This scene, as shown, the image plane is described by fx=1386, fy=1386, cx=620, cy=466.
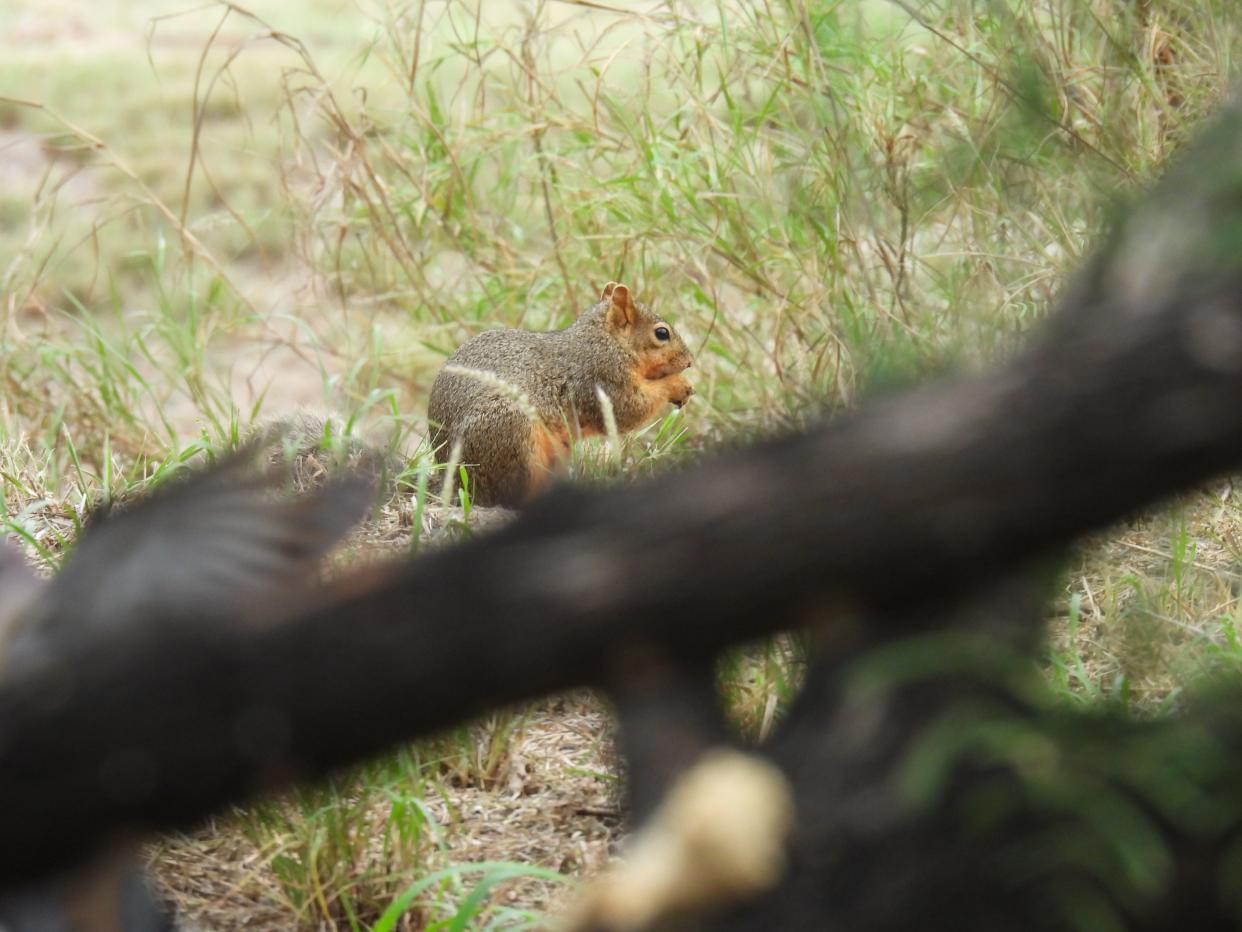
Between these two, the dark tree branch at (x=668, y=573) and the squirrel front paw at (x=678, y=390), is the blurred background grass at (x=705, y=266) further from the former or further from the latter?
the dark tree branch at (x=668, y=573)

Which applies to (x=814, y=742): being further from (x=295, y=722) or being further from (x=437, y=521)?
(x=437, y=521)

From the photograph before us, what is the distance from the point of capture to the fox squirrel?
141 inches

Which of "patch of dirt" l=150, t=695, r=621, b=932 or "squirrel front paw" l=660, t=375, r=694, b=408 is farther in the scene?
"squirrel front paw" l=660, t=375, r=694, b=408

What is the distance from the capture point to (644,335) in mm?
4168

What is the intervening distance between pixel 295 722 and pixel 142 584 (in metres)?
0.24

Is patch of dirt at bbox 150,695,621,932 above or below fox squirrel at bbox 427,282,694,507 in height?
below

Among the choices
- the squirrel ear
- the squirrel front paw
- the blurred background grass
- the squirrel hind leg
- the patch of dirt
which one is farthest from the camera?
the squirrel front paw

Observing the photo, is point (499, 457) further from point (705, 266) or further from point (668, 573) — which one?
point (668, 573)

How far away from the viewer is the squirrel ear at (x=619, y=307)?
402cm

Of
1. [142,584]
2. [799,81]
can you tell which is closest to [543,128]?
[799,81]

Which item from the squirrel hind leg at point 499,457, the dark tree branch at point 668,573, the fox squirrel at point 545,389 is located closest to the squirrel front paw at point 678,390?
the fox squirrel at point 545,389

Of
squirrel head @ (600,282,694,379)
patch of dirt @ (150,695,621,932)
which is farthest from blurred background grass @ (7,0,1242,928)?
squirrel head @ (600,282,694,379)

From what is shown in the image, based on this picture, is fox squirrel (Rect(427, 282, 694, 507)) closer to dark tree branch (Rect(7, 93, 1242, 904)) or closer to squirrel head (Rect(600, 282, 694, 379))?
squirrel head (Rect(600, 282, 694, 379))

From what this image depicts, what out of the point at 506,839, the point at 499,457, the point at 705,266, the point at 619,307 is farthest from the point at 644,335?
the point at 506,839
